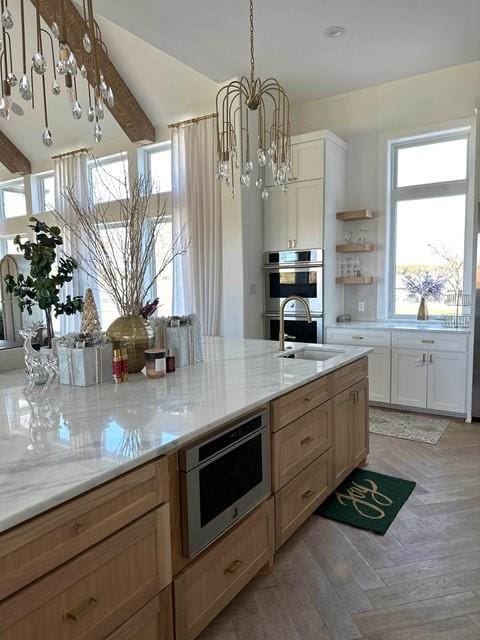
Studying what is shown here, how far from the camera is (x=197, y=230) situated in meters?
5.25

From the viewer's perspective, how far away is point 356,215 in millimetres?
4707

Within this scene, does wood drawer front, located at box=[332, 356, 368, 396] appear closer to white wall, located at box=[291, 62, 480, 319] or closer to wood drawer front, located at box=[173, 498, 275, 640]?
wood drawer front, located at box=[173, 498, 275, 640]

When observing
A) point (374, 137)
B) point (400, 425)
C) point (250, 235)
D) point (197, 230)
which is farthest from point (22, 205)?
point (400, 425)

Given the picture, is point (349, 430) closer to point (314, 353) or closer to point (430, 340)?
point (314, 353)

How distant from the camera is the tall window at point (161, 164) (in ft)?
19.2

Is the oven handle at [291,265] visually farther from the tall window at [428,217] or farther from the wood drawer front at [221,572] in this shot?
the wood drawer front at [221,572]

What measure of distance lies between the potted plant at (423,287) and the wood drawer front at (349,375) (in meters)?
2.06

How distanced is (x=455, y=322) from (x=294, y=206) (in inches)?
81.1

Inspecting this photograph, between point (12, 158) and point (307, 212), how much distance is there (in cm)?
566

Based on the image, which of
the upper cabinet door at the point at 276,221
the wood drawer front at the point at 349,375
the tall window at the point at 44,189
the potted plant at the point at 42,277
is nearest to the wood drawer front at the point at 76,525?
the potted plant at the point at 42,277

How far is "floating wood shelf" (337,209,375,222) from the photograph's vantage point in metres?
4.69

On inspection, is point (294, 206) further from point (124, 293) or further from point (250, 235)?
point (124, 293)

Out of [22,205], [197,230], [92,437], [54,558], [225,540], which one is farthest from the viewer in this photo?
[22,205]

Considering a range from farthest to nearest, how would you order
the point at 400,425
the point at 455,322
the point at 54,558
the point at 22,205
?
the point at 22,205 → the point at 455,322 → the point at 400,425 → the point at 54,558
